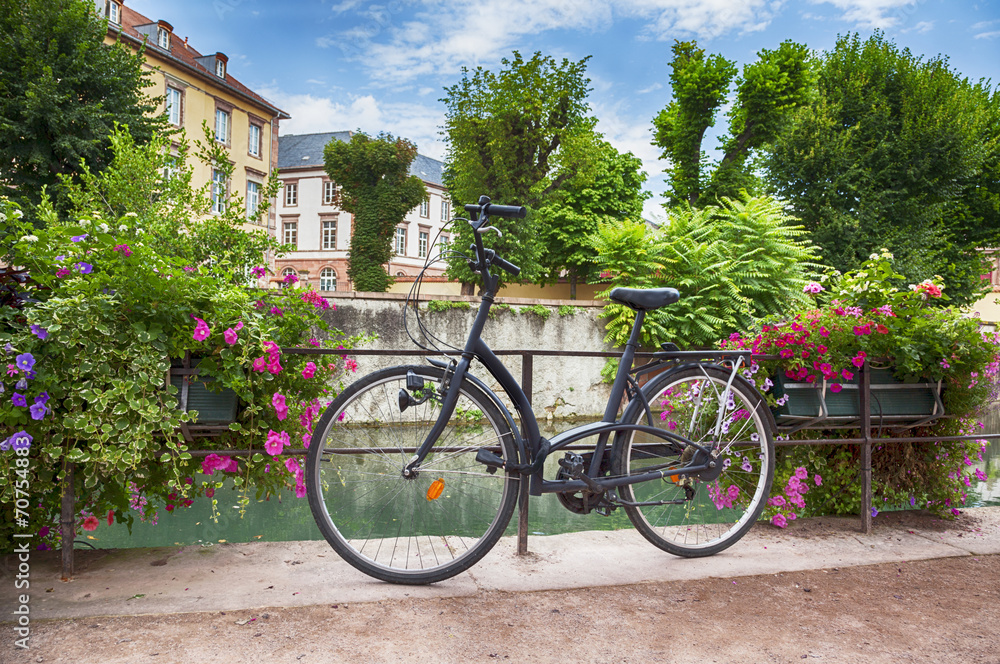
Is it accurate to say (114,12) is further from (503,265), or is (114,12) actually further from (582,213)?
(503,265)

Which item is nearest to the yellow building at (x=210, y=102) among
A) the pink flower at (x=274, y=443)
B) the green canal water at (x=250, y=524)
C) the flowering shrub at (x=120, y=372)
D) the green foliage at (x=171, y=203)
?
the green foliage at (x=171, y=203)

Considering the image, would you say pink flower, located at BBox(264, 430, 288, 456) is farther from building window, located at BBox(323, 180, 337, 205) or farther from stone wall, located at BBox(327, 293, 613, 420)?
building window, located at BBox(323, 180, 337, 205)

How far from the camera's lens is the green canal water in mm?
5734

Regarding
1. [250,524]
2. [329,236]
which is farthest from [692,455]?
[329,236]

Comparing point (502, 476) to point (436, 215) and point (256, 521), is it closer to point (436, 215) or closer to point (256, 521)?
point (256, 521)

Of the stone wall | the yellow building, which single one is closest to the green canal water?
the stone wall

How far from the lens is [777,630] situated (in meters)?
2.29

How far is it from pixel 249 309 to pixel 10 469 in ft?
3.19

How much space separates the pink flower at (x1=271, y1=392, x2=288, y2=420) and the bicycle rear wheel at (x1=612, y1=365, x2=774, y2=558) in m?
1.34

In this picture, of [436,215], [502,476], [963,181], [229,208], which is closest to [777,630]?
[502,476]

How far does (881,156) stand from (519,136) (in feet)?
34.4

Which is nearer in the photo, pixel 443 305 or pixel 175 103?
pixel 443 305

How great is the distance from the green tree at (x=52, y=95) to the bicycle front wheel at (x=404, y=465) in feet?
38.3

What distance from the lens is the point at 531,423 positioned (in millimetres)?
2695
